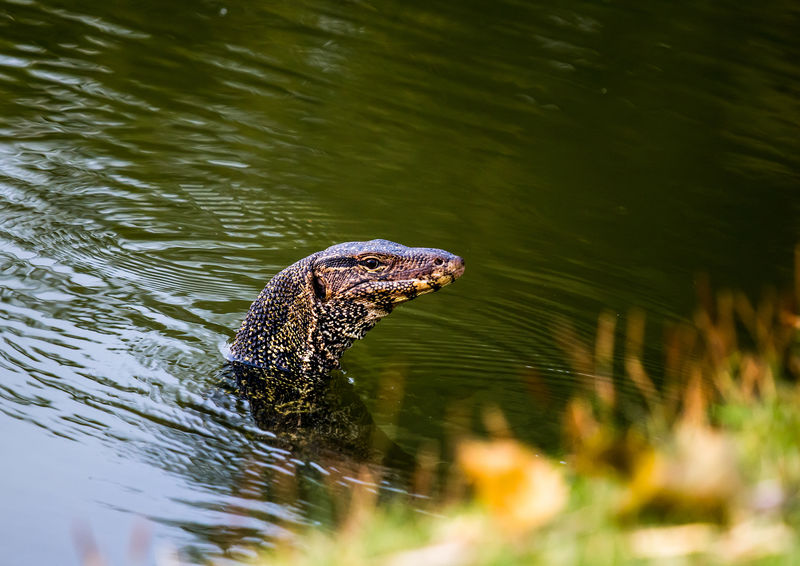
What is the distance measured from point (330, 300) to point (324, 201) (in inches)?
134

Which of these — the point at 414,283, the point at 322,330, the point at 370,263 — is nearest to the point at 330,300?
the point at 322,330

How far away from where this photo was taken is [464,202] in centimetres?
1097

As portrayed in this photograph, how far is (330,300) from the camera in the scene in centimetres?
729

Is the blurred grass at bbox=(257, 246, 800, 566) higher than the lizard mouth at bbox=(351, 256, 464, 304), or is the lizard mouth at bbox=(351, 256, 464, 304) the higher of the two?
the blurred grass at bbox=(257, 246, 800, 566)

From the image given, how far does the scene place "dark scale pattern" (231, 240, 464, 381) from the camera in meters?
6.98

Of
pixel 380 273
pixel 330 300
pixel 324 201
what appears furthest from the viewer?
pixel 324 201

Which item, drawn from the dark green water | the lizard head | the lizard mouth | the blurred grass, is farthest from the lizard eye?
the blurred grass

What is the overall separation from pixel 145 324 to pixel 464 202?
4.24 m

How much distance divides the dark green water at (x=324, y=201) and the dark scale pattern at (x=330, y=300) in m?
0.33

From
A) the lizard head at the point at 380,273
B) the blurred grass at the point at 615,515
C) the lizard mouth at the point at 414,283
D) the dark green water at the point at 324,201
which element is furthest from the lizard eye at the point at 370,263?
the blurred grass at the point at 615,515

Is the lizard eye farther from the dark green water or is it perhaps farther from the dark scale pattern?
the dark green water

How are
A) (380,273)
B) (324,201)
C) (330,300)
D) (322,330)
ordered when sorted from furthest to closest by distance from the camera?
(324,201)
(322,330)
(330,300)
(380,273)

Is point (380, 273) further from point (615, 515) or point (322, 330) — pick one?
point (615, 515)

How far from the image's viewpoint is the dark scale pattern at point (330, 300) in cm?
698
